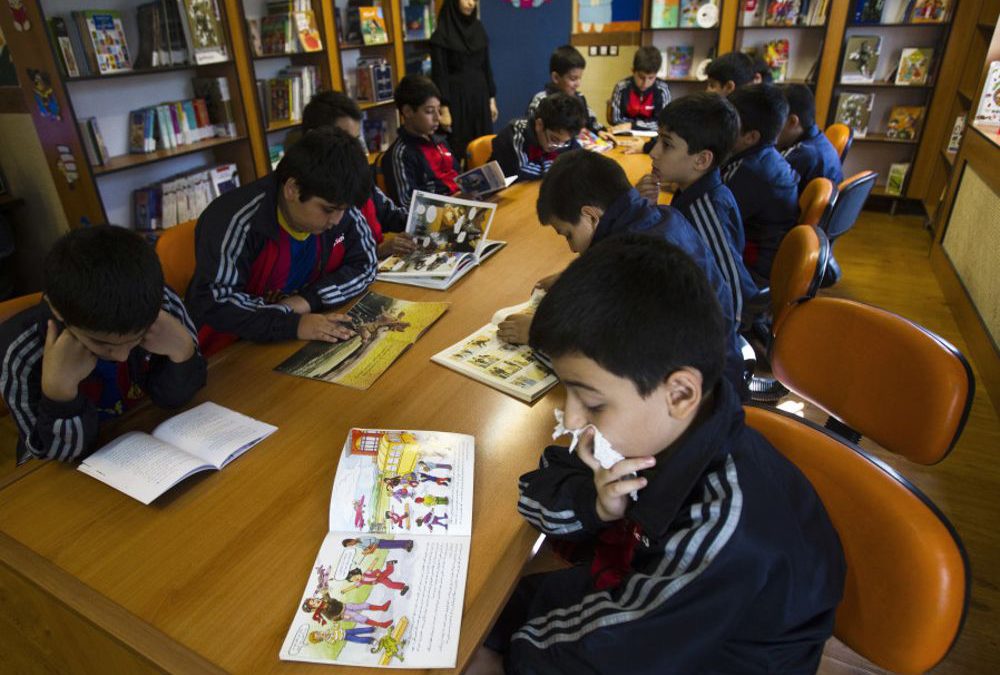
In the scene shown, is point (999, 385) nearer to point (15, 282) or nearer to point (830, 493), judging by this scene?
point (830, 493)

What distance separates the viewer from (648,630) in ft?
2.39

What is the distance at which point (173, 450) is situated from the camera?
105 cm

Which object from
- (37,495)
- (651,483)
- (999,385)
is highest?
(651,483)

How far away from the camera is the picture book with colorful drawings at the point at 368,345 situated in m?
1.31

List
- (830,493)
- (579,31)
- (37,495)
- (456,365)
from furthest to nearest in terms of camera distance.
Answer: (579,31)
(456,365)
(37,495)
(830,493)

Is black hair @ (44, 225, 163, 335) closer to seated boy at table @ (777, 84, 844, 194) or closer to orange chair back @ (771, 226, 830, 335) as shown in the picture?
orange chair back @ (771, 226, 830, 335)

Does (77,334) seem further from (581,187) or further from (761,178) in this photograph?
(761,178)

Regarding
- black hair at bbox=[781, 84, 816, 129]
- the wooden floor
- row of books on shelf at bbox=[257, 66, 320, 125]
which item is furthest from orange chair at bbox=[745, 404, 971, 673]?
row of books on shelf at bbox=[257, 66, 320, 125]

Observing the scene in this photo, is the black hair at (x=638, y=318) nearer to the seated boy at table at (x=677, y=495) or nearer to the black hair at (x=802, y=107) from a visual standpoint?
the seated boy at table at (x=677, y=495)

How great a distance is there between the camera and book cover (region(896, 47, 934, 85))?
415 centimetres

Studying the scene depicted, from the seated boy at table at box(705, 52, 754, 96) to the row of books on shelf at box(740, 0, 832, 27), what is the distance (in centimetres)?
119

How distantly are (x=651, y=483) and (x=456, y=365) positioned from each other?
0.64 m

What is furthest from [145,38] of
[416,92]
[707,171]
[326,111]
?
[707,171]

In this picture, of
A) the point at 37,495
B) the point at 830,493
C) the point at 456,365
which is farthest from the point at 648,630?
the point at 37,495
